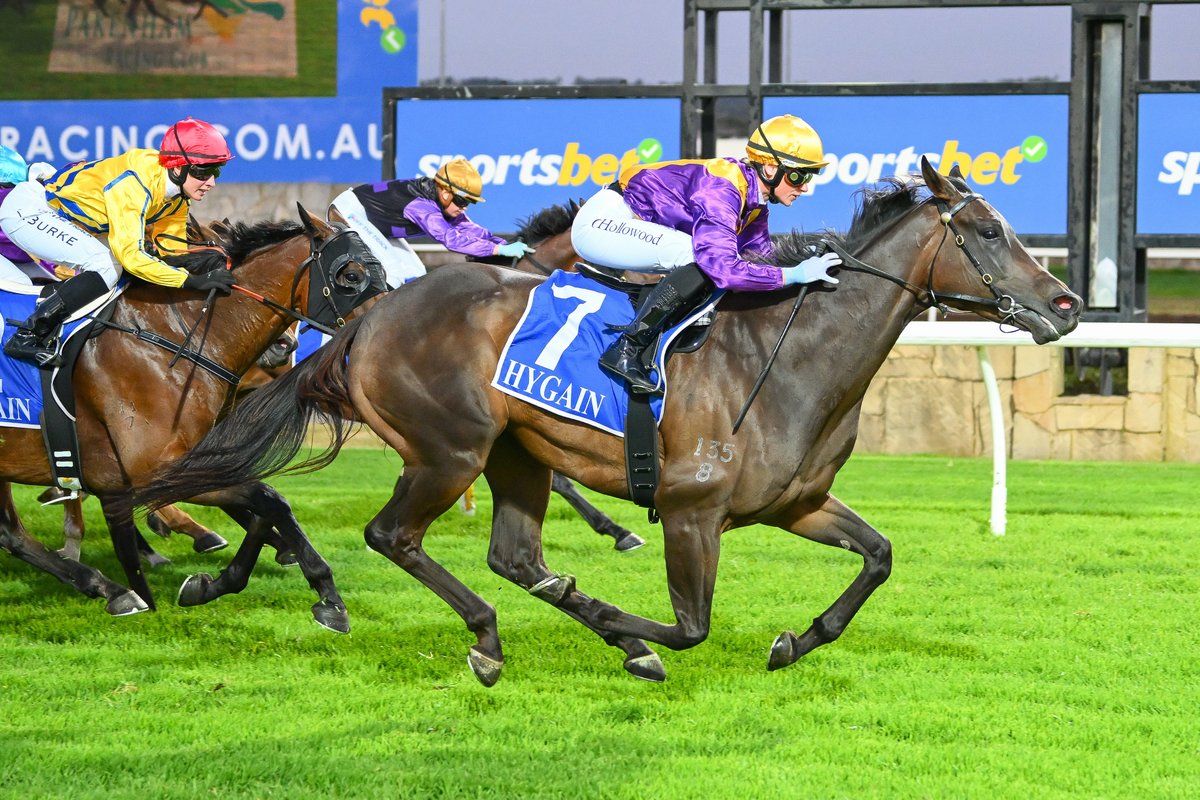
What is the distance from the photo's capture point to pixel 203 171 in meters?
5.06

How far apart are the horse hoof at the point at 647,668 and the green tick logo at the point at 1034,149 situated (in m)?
6.34

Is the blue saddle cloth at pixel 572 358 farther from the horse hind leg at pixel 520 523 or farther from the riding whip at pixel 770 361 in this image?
the horse hind leg at pixel 520 523

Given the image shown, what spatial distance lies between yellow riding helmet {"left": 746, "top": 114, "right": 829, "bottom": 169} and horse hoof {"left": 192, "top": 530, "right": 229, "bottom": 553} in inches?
130

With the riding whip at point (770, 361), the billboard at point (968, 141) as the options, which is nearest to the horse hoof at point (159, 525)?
the riding whip at point (770, 361)

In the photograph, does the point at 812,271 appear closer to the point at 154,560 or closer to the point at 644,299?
the point at 644,299

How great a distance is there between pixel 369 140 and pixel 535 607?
33.1 feet

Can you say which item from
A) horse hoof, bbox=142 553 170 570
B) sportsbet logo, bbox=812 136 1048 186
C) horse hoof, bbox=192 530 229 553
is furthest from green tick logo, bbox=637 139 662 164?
horse hoof, bbox=142 553 170 570

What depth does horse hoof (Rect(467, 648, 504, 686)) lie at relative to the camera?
4078 millimetres

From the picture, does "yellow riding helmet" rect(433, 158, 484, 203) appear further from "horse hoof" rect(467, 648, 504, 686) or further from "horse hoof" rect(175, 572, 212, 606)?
"horse hoof" rect(467, 648, 504, 686)

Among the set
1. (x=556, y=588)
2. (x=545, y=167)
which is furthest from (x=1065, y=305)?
(x=545, y=167)

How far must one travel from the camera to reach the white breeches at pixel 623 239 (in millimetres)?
4324

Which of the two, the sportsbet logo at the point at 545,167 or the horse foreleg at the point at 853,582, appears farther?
the sportsbet logo at the point at 545,167

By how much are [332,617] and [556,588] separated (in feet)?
3.13

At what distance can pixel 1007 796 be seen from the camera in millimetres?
3145
